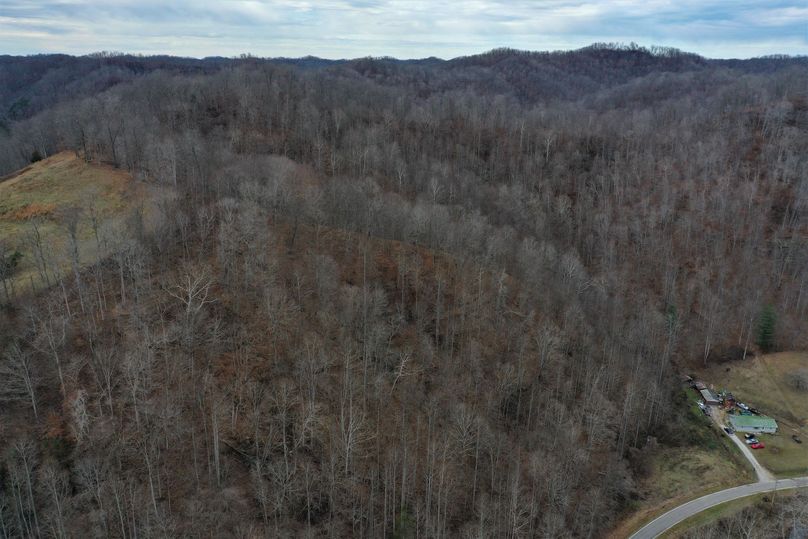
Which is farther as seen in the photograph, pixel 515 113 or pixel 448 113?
pixel 515 113

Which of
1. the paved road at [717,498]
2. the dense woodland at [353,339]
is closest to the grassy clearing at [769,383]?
the dense woodland at [353,339]

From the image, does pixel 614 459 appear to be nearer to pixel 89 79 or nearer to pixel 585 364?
pixel 585 364

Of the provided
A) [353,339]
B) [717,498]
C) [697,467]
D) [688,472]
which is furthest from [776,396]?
[353,339]

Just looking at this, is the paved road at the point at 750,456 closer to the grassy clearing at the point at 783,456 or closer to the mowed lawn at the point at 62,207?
the grassy clearing at the point at 783,456

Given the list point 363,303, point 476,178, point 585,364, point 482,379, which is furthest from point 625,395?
point 476,178

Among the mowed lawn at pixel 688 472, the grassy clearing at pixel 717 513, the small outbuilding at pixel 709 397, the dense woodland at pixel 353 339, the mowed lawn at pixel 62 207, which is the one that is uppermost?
the mowed lawn at pixel 62 207

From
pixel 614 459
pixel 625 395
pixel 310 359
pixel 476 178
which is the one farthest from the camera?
pixel 476 178

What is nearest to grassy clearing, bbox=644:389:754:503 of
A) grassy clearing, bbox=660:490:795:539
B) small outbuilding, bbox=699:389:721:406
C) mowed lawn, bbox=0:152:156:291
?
grassy clearing, bbox=660:490:795:539
